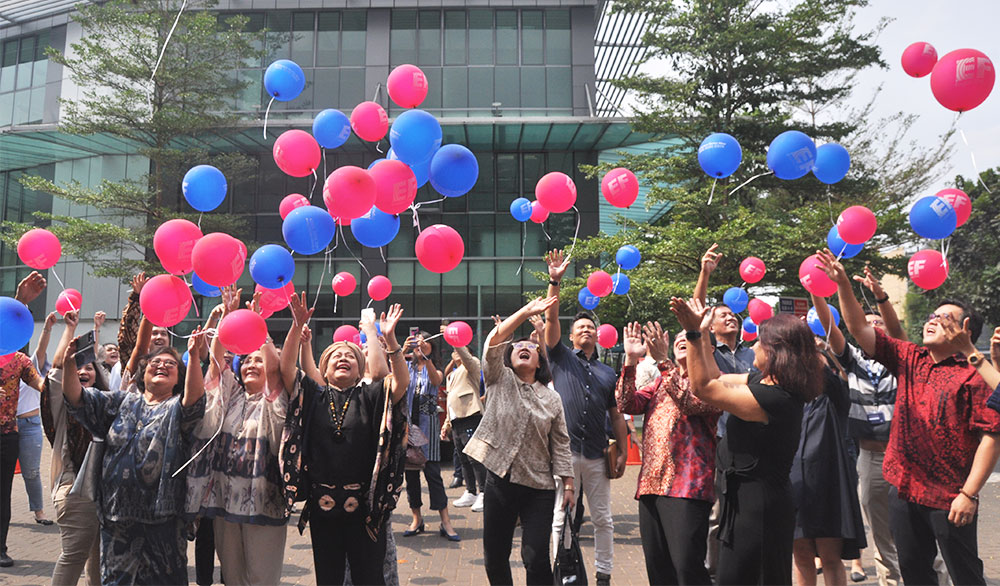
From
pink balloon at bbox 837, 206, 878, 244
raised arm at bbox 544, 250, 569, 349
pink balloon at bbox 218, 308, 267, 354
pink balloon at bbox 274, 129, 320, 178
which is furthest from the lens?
pink balloon at bbox 274, 129, 320, 178

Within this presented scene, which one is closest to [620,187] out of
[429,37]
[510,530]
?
[510,530]

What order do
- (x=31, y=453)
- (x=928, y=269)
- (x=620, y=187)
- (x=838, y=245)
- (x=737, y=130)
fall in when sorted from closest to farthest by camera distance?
(x=928, y=269) < (x=838, y=245) < (x=620, y=187) < (x=31, y=453) < (x=737, y=130)

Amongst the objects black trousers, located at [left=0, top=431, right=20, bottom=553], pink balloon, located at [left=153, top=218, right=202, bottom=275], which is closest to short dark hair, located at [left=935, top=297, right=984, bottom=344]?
pink balloon, located at [left=153, top=218, right=202, bottom=275]

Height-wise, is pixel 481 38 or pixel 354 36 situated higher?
pixel 354 36

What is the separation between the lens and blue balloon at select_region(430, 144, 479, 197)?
523cm

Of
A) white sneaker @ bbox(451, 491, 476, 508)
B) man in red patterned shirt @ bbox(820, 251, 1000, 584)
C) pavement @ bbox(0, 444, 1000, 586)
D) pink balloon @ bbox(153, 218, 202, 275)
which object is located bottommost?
pavement @ bbox(0, 444, 1000, 586)

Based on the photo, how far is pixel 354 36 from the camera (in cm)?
2220

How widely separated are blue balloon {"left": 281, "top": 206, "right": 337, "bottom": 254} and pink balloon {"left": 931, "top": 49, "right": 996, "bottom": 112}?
4.59 meters

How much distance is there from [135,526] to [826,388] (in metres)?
4.25

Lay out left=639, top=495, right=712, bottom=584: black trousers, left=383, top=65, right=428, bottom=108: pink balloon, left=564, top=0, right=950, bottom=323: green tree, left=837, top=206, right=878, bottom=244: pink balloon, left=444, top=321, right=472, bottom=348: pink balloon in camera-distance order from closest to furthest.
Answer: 1. left=639, top=495, right=712, bottom=584: black trousers
2. left=837, top=206, right=878, bottom=244: pink balloon
3. left=444, top=321, right=472, bottom=348: pink balloon
4. left=383, top=65, right=428, bottom=108: pink balloon
5. left=564, top=0, right=950, bottom=323: green tree

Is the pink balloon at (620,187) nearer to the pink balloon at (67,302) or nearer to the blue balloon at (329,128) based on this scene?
the blue balloon at (329,128)

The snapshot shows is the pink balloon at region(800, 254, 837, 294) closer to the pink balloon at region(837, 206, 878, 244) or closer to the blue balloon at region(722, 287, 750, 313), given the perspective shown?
the pink balloon at region(837, 206, 878, 244)

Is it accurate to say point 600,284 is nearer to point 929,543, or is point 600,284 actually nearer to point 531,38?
point 929,543

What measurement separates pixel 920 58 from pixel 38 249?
7576 mm
